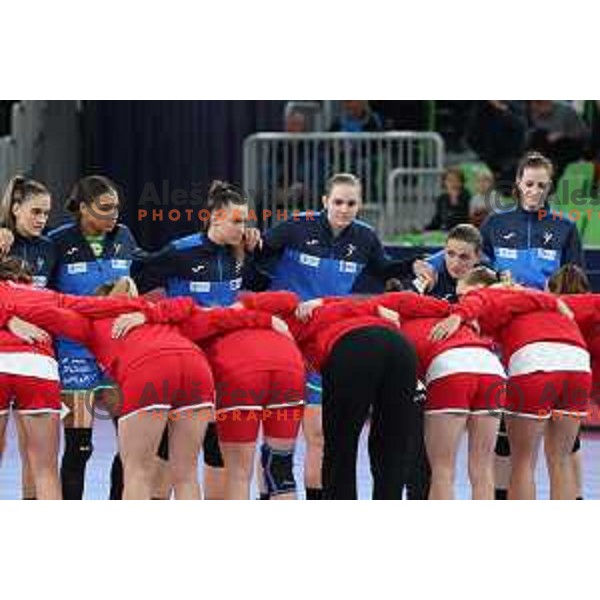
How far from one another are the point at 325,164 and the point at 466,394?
6903 mm

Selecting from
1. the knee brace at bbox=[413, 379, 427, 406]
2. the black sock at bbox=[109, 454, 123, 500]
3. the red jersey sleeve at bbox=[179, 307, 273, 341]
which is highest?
the red jersey sleeve at bbox=[179, 307, 273, 341]

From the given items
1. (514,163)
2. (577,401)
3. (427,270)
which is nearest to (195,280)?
(427,270)

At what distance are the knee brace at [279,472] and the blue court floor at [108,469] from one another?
5.39 ft

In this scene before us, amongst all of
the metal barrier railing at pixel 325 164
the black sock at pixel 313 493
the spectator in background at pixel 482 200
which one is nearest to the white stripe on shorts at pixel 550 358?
the black sock at pixel 313 493

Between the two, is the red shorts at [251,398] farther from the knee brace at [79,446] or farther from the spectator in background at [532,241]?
the spectator in background at [532,241]

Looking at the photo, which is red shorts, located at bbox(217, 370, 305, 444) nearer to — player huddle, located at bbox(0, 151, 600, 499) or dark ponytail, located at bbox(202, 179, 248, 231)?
player huddle, located at bbox(0, 151, 600, 499)

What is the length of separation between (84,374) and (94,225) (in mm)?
732

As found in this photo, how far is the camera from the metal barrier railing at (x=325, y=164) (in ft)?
48.2

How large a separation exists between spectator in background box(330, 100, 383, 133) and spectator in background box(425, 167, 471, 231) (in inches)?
42.9

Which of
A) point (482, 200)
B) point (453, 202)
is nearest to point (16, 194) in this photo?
point (453, 202)

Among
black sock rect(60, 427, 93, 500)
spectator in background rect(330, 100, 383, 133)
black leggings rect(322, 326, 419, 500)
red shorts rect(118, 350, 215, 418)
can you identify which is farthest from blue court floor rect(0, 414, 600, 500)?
spectator in background rect(330, 100, 383, 133)

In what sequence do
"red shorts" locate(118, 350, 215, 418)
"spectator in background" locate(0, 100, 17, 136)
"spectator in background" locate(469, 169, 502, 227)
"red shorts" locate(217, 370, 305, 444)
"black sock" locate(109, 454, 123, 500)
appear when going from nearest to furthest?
"red shorts" locate(118, 350, 215, 418), "red shorts" locate(217, 370, 305, 444), "black sock" locate(109, 454, 123, 500), "spectator in background" locate(469, 169, 502, 227), "spectator in background" locate(0, 100, 17, 136)

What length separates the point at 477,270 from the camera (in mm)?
8750

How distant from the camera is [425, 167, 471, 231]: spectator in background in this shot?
14180mm
